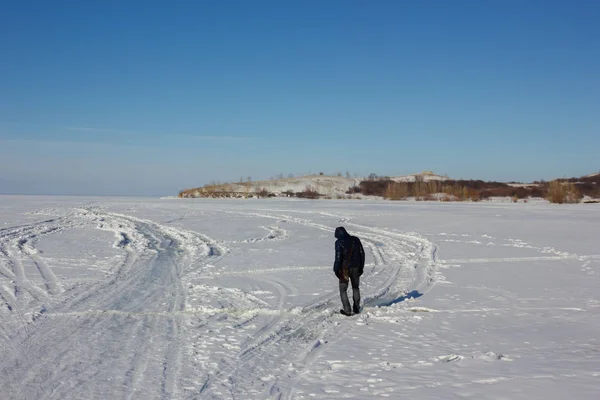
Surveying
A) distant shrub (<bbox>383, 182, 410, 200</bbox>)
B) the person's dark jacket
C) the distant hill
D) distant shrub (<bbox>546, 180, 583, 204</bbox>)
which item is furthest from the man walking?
the distant hill

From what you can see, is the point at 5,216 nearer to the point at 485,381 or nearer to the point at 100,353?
the point at 100,353

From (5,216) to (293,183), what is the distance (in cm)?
4627

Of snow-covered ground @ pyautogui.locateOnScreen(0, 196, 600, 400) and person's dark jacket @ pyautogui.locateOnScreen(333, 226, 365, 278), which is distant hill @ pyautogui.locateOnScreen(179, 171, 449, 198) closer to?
snow-covered ground @ pyautogui.locateOnScreen(0, 196, 600, 400)

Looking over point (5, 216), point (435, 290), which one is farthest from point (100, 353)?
point (5, 216)

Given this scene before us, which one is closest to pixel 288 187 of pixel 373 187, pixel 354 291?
pixel 373 187

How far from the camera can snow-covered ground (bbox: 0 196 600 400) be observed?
19.6 feet

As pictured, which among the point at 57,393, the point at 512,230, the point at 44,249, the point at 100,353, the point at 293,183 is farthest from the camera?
the point at 293,183

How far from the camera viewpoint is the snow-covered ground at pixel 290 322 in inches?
235

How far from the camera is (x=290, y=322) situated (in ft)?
28.6

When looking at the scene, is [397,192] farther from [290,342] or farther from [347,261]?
[290,342]

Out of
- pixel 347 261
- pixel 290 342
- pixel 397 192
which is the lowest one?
pixel 290 342

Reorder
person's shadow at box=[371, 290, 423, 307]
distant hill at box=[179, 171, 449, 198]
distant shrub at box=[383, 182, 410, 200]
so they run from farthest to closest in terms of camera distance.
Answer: distant hill at box=[179, 171, 449, 198] → distant shrub at box=[383, 182, 410, 200] → person's shadow at box=[371, 290, 423, 307]

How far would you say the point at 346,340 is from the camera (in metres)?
7.78

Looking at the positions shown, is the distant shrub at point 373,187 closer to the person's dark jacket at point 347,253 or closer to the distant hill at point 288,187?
the distant hill at point 288,187
